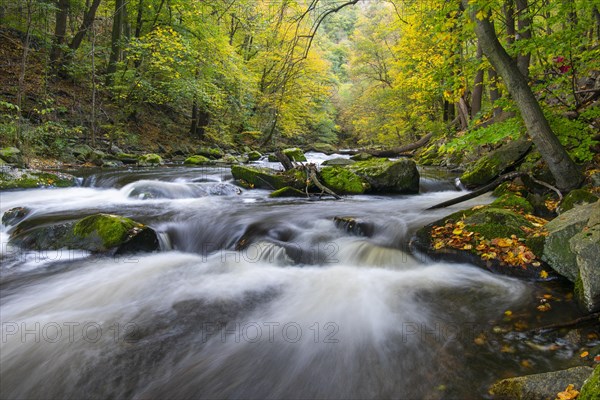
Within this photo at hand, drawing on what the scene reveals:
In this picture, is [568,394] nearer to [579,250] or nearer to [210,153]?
[579,250]

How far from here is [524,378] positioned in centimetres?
Answer: 211

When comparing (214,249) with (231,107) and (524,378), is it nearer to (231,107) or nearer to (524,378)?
(524,378)

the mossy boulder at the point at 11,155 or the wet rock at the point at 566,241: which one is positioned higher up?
the mossy boulder at the point at 11,155

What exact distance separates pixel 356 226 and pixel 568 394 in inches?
158

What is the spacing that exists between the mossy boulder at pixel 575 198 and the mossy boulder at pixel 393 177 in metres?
4.37

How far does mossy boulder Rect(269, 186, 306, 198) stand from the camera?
28.4 ft

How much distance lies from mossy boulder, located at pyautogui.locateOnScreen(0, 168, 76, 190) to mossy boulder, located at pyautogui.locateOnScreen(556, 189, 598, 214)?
1056 centimetres

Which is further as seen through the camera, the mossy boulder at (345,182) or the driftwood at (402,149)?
the driftwood at (402,149)

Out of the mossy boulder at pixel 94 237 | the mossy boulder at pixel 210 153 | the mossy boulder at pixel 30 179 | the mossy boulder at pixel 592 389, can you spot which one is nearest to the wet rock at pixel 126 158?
the mossy boulder at pixel 210 153

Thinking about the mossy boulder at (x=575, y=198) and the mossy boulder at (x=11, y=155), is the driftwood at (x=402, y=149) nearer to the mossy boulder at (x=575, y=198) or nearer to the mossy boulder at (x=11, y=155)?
the mossy boulder at (x=575, y=198)

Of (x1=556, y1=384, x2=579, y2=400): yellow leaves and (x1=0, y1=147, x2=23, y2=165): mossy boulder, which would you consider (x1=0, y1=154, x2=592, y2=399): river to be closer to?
(x1=556, y1=384, x2=579, y2=400): yellow leaves

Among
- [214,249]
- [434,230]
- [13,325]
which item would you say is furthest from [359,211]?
[13,325]

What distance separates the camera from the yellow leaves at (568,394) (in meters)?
1.82

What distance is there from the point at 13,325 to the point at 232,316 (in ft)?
6.87
